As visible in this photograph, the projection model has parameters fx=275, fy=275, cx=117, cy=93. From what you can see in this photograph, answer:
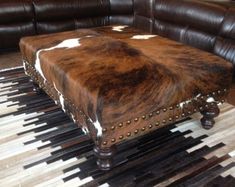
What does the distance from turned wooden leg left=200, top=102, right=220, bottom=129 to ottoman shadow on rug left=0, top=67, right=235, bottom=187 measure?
38mm

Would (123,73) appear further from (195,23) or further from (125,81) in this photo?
(195,23)

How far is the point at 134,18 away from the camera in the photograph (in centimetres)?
288

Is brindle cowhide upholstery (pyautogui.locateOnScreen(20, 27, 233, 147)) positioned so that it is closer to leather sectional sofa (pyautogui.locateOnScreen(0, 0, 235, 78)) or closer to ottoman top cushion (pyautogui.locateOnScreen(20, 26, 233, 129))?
ottoman top cushion (pyautogui.locateOnScreen(20, 26, 233, 129))

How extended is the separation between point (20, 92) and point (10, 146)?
657mm

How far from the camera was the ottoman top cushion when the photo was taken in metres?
1.13

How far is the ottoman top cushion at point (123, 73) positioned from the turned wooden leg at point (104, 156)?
160 mm

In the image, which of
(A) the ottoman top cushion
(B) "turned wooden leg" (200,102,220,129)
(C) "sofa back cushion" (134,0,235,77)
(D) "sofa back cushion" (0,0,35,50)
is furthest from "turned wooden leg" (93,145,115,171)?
(D) "sofa back cushion" (0,0,35,50)

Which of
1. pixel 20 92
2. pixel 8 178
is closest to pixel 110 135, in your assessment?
pixel 8 178

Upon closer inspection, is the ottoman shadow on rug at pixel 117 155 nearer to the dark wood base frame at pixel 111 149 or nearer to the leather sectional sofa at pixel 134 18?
the dark wood base frame at pixel 111 149

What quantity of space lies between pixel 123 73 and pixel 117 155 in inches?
17.6

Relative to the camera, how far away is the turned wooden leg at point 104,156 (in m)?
1.22

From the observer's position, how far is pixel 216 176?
126 centimetres

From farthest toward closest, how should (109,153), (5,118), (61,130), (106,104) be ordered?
(5,118), (61,130), (109,153), (106,104)

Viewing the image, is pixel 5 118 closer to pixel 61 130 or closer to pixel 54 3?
pixel 61 130
